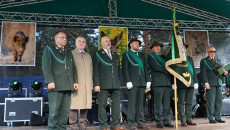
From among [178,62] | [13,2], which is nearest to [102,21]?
[13,2]

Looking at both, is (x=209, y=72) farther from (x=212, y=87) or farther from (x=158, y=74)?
(x=158, y=74)

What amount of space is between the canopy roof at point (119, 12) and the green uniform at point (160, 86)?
8.09 feet

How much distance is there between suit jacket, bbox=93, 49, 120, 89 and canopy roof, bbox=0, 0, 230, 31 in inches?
109

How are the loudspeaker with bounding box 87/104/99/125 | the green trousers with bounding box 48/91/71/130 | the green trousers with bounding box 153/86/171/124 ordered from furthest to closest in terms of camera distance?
the loudspeaker with bounding box 87/104/99/125, the green trousers with bounding box 153/86/171/124, the green trousers with bounding box 48/91/71/130

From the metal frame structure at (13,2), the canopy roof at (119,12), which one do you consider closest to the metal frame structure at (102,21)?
the canopy roof at (119,12)

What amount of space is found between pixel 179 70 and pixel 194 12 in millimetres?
3003

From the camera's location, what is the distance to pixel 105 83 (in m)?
3.78

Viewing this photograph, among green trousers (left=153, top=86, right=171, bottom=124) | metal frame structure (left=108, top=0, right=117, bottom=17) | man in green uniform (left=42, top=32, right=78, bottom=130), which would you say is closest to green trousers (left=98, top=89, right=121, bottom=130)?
man in green uniform (left=42, top=32, right=78, bottom=130)

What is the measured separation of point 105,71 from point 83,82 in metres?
0.42

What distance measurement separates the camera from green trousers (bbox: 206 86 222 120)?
4910mm

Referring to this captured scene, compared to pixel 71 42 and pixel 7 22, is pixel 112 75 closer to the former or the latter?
pixel 71 42

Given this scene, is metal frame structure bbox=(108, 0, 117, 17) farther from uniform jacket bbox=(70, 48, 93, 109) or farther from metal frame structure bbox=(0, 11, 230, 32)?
uniform jacket bbox=(70, 48, 93, 109)

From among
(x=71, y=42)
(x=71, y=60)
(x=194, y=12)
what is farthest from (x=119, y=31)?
(x=71, y=60)

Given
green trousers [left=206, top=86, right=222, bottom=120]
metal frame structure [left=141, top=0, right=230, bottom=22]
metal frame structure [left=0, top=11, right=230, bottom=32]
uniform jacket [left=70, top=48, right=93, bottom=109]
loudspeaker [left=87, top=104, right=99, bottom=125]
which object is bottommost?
loudspeaker [left=87, top=104, right=99, bottom=125]
